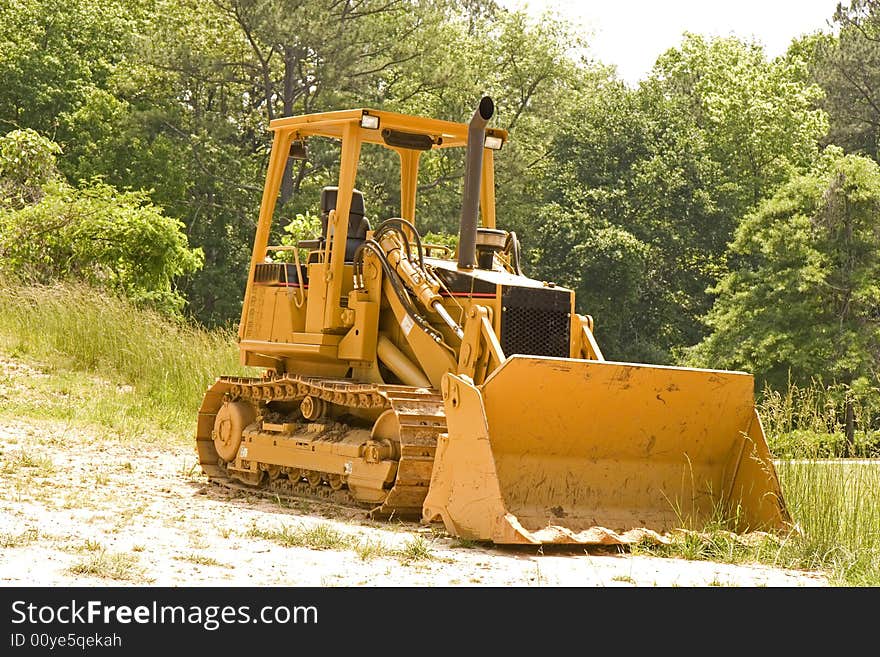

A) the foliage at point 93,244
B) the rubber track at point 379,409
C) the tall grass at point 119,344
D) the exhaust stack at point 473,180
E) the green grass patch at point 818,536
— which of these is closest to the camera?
the green grass patch at point 818,536

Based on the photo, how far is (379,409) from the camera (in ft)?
32.8

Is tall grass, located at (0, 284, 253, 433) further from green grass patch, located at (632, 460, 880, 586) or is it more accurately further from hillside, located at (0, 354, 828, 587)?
green grass patch, located at (632, 460, 880, 586)

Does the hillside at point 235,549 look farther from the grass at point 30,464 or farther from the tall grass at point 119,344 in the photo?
the tall grass at point 119,344

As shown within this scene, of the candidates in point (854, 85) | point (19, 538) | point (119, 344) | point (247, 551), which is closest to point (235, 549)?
point (247, 551)

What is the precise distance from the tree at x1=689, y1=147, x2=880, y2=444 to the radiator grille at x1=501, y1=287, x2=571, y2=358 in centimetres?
1996

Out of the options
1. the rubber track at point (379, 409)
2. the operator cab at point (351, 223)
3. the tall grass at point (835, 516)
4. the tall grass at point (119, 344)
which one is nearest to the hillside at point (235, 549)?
the rubber track at point (379, 409)

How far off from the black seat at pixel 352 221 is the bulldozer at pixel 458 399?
2 cm

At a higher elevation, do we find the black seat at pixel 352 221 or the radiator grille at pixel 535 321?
the black seat at pixel 352 221

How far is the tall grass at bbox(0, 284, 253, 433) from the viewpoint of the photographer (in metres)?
16.8

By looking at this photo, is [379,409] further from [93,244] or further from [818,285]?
[818,285]

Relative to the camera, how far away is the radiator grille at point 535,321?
9.59 metres

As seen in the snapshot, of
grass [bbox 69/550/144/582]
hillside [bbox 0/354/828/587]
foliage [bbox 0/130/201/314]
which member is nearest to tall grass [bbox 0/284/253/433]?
foliage [bbox 0/130/201/314]

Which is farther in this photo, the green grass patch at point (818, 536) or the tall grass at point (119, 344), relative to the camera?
the tall grass at point (119, 344)

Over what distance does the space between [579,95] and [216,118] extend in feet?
49.3
